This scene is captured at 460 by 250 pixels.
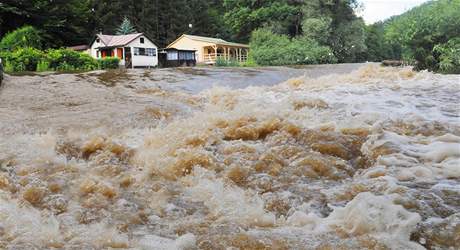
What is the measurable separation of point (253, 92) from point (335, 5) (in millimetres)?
33662

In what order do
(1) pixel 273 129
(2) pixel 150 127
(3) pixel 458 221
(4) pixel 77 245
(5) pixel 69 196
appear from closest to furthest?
(4) pixel 77 245
(3) pixel 458 221
(5) pixel 69 196
(1) pixel 273 129
(2) pixel 150 127

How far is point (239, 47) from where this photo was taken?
4259 cm

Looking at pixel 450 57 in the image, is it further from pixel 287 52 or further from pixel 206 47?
pixel 206 47

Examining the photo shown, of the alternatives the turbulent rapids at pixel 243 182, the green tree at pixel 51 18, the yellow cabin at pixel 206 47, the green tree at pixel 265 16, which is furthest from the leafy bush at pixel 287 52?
the turbulent rapids at pixel 243 182

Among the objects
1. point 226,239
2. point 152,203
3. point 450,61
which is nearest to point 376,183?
point 226,239

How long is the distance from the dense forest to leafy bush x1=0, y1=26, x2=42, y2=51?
226cm

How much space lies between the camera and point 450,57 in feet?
56.9

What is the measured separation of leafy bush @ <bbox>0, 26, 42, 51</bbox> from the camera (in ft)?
86.4

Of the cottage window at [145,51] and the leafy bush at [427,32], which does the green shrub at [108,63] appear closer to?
the cottage window at [145,51]

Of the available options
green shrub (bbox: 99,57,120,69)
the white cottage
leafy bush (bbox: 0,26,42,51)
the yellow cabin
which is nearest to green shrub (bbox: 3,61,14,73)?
green shrub (bbox: 99,57,120,69)

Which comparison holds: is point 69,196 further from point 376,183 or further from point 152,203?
point 376,183

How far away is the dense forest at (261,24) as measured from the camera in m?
20.2

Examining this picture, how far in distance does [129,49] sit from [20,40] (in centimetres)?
713

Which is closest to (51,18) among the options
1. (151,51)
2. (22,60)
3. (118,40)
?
(118,40)
